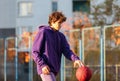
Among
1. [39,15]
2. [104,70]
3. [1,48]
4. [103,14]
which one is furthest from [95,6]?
[39,15]

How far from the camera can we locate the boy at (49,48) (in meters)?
8.64

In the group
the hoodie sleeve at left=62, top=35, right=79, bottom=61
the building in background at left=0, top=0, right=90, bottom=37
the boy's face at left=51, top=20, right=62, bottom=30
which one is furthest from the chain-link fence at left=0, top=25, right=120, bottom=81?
the building in background at left=0, top=0, right=90, bottom=37

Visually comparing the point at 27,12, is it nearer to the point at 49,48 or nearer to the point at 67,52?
the point at 67,52

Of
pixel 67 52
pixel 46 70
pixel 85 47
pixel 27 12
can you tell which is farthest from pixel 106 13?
pixel 46 70

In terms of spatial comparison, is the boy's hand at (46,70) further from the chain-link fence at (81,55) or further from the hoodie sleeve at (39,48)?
the chain-link fence at (81,55)

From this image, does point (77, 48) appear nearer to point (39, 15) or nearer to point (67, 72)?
point (67, 72)

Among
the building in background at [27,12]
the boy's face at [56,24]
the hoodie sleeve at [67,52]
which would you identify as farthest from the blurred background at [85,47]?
the boy's face at [56,24]

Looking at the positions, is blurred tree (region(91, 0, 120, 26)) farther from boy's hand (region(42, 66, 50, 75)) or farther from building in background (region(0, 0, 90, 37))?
boy's hand (region(42, 66, 50, 75))

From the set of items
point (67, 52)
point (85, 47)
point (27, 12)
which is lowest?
point (27, 12)

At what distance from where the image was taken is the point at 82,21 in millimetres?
40406

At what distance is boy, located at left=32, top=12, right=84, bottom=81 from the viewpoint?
28.3ft

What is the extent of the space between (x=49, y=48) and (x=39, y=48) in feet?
0.57

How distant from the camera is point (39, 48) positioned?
8.74m

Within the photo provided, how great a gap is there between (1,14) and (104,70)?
33611 millimetres
